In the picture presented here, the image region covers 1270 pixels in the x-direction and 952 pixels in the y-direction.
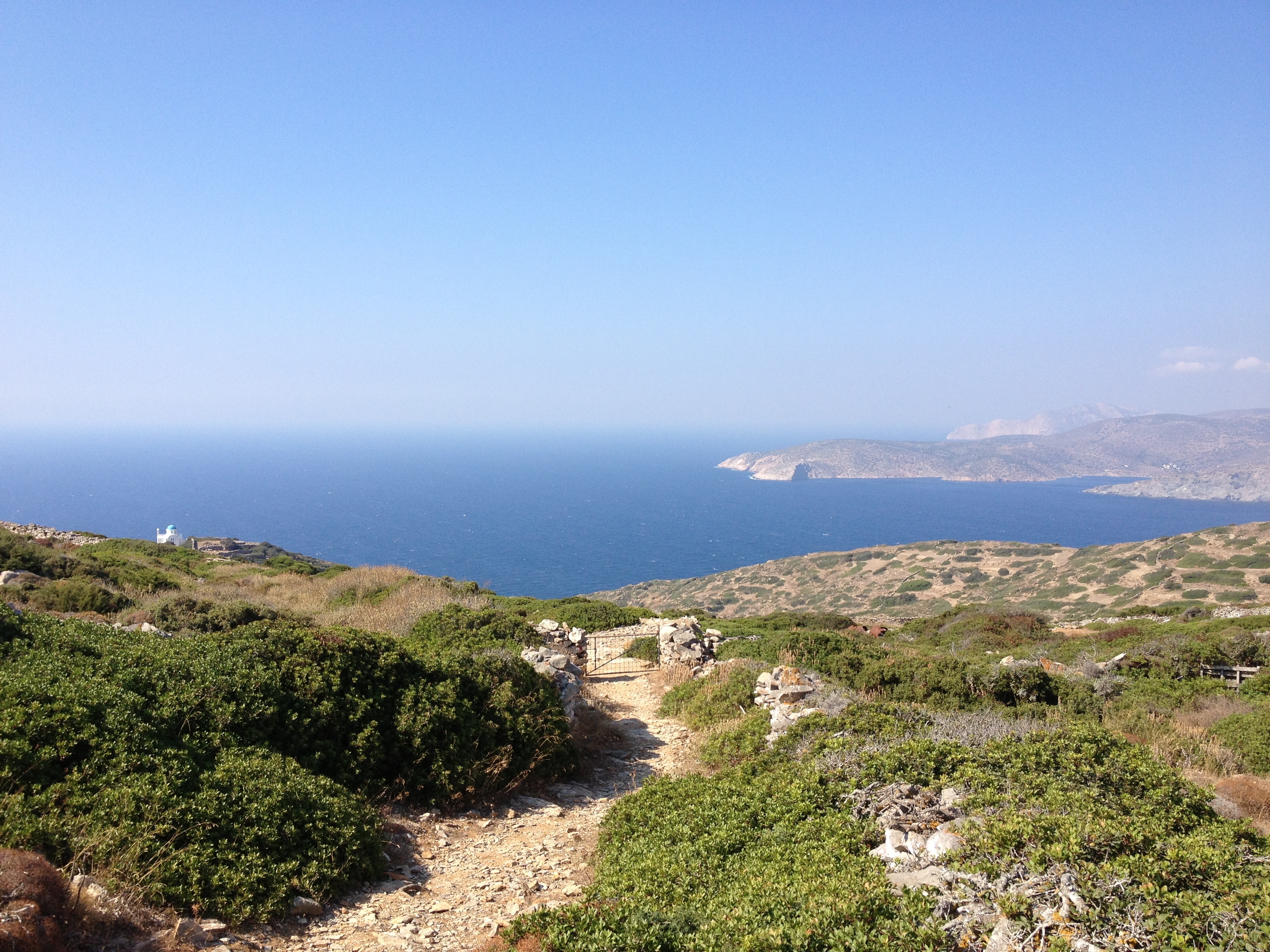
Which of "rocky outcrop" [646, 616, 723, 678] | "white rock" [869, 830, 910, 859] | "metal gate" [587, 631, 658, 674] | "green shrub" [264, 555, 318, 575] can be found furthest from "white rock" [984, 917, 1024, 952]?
"green shrub" [264, 555, 318, 575]

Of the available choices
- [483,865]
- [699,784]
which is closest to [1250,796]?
[699,784]

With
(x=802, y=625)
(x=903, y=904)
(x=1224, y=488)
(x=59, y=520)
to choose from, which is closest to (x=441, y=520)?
(x=59, y=520)

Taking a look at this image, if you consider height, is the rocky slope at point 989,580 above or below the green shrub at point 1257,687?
below

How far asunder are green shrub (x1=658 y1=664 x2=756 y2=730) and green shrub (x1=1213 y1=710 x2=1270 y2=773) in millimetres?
7198

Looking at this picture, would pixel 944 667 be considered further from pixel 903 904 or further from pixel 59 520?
pixel 59 520

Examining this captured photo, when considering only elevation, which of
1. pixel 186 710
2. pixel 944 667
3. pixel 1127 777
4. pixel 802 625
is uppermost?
pixel 186 710

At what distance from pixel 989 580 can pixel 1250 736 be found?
183 ft

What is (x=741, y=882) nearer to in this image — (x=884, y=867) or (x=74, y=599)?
(x=884, y=867)

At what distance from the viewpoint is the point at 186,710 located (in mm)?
6871

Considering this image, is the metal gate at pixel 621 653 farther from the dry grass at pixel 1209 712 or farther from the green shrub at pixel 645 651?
the dry grass at pixel 1209 712

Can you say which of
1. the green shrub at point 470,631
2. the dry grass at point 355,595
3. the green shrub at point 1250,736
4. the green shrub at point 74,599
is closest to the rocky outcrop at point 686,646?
the green shrub at point 470,631

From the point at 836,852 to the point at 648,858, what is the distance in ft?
5.57

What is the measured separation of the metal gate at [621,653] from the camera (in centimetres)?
1719

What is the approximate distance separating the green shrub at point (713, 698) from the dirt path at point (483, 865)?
1.18m
